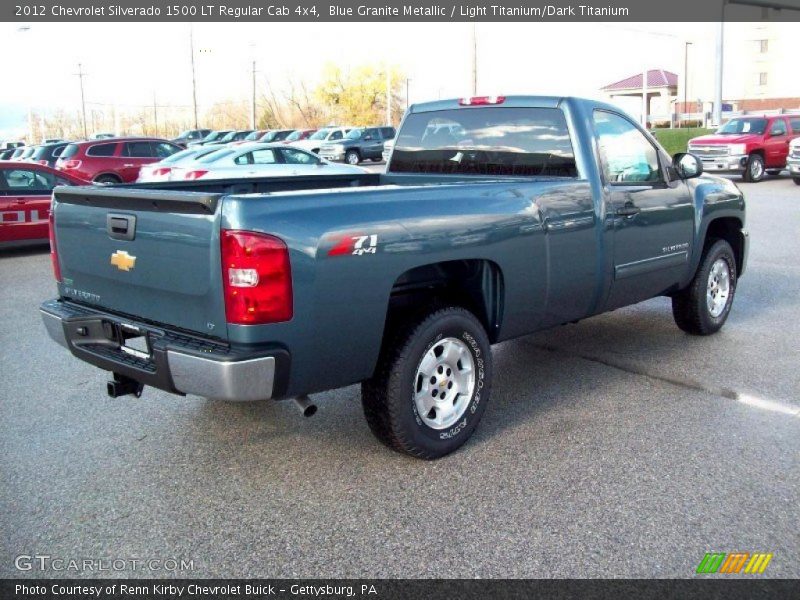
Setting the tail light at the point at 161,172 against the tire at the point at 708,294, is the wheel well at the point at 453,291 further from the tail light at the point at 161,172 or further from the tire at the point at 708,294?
the tail light at the point at 161,172

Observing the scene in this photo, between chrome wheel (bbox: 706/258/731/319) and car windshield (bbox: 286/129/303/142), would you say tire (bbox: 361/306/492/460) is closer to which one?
chrome wheel (bbox: 706/258/731/319)

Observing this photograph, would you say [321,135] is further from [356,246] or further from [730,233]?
[356,246]

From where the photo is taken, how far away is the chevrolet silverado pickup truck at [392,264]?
354cm

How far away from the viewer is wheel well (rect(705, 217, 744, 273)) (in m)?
6.93

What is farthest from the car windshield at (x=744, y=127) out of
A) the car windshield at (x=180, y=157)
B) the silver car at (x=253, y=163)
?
the car windshield at (x=180, y=157)

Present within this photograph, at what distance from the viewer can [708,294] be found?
6754mm

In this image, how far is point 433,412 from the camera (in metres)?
4.38

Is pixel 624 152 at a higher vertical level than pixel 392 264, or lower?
higher

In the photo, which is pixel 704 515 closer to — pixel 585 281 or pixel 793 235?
pixel 585 281

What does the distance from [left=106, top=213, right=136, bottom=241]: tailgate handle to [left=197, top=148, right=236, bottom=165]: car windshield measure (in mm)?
13124

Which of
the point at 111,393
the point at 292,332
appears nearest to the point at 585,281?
the point at 292,332

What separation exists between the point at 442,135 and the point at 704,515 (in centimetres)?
340

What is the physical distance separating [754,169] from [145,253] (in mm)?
23872

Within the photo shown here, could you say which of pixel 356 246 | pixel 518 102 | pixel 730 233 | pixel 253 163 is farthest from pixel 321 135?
pixel 356 246
